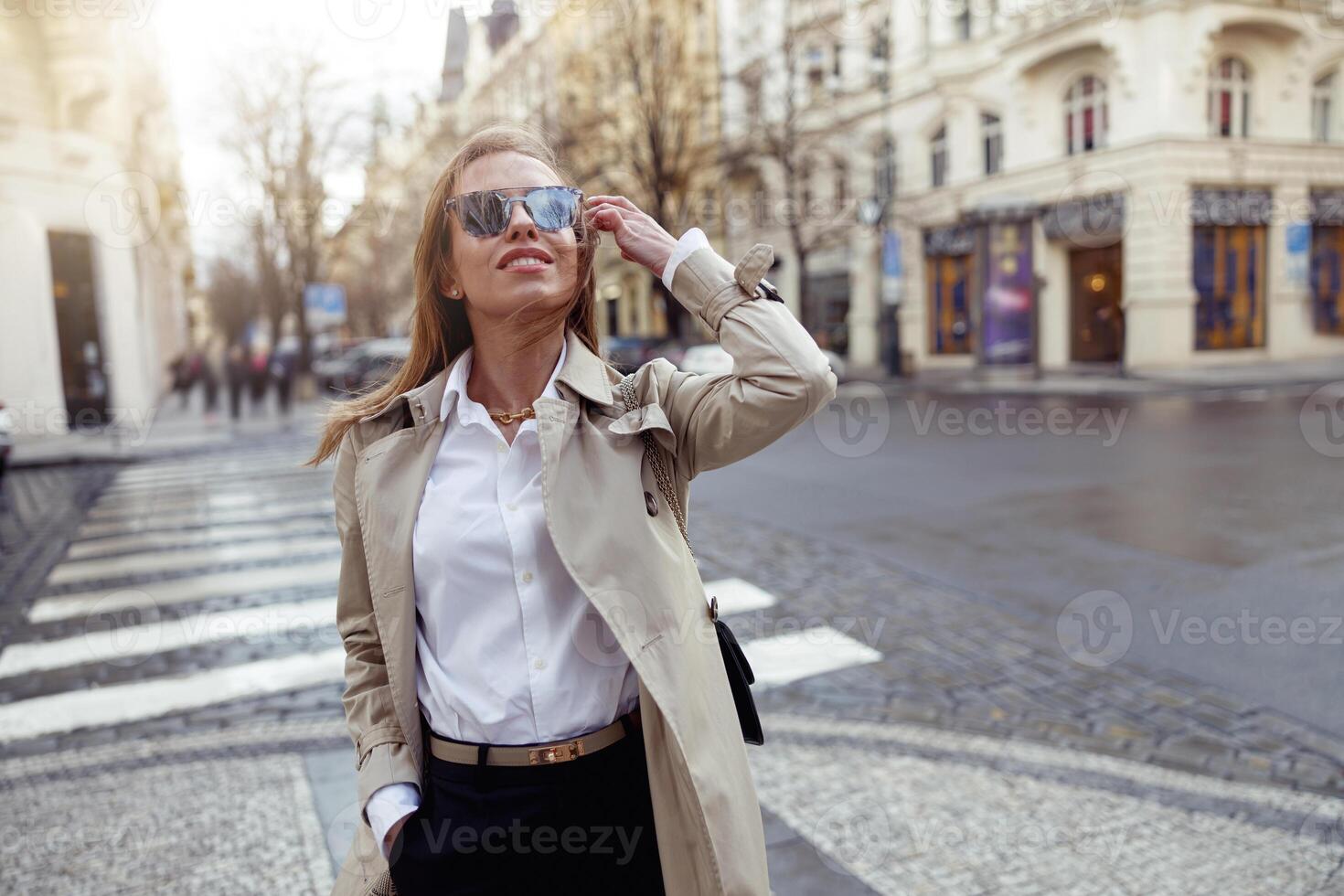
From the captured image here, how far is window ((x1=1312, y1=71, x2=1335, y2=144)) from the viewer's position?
26.0 meters

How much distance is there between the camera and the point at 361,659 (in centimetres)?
205

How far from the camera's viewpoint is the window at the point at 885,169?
104 ft

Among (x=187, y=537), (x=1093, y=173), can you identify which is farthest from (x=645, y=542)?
(x=1093, y=173)

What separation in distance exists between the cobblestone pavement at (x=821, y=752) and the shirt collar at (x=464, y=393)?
81.6 inches

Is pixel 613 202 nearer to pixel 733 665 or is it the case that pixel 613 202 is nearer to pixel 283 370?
pixel 733 665

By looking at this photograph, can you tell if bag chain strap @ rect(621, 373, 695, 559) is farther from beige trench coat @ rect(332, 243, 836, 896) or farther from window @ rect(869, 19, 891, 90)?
window @ rect(869, 19, 891, 90)

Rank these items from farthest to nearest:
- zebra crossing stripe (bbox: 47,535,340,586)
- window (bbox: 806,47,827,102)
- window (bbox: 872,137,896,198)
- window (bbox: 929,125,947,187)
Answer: window (bbox: 806,47,827,102) < window (bbox: 872,137,896,198) < window (bbox: 929,125,947,187) < zebra crossing stripe (bbox: 47,535,340,586)

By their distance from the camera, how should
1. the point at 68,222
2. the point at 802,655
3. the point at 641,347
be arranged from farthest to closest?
the point at 641,347 < the point at 68,222 < the point at 802,655

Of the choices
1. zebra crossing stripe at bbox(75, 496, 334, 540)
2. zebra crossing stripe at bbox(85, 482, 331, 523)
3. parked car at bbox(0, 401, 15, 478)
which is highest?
parked car at bbox(0, 401, 15, 478)

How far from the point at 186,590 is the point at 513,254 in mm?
6754

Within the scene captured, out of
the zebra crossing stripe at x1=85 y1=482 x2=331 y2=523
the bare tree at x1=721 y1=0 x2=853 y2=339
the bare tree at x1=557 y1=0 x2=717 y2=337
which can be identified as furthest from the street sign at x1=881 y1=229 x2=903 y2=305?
the zebra crossing stripe at x1=85 y1=482 x2=331 y2=523

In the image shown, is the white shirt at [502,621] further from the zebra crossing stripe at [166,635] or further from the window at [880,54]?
the window at [880,54]

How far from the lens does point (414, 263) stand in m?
2.08

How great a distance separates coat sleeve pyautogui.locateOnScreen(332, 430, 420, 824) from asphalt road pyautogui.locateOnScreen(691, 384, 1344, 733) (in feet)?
14.1
